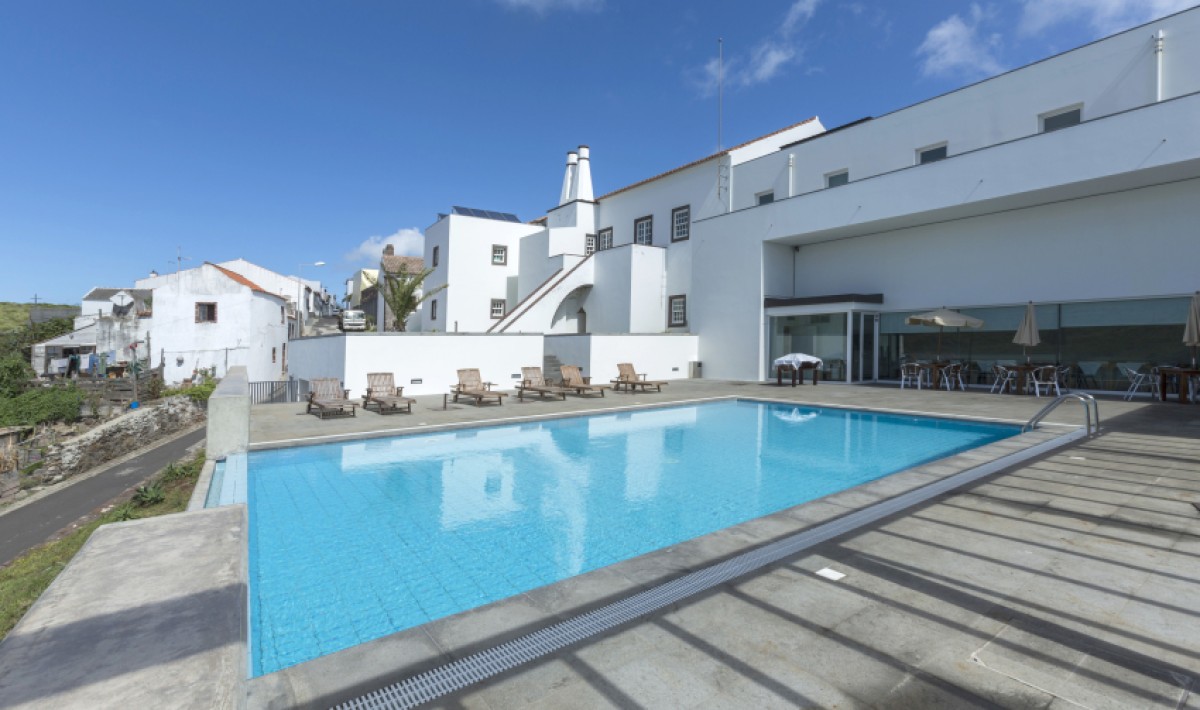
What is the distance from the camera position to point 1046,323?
16469 mm

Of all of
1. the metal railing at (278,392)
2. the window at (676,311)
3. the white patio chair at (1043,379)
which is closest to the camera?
the white patio chair at (1043,379)

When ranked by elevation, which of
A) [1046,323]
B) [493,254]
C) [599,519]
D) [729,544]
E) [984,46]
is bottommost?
[599,519]

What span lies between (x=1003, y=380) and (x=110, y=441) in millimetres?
28769

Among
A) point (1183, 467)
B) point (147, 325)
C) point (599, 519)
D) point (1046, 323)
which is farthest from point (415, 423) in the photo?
point (147, 325)

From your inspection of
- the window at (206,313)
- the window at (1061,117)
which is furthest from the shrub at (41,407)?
the window at (1061,117)

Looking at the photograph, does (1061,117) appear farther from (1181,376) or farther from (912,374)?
(912,374)

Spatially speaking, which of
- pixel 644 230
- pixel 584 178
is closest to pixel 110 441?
pixel 644 230

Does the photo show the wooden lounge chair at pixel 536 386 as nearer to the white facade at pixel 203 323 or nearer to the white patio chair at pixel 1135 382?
the white patio chair at pixel 1135 382

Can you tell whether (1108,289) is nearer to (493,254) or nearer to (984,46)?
(984,46)

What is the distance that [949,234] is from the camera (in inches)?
717

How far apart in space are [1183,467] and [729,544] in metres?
6.60

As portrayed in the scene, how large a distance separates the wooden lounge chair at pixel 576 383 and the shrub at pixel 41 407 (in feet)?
Result: 80.8

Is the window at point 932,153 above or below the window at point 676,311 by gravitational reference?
above

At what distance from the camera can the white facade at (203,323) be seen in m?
30.2
